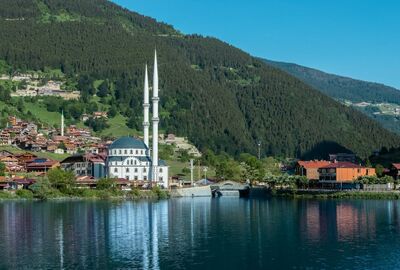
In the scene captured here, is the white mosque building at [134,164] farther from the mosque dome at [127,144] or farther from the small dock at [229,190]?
the small dock at [229,190]

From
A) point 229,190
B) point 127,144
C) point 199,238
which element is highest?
point 127,144

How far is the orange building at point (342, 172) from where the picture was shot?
134375 mm

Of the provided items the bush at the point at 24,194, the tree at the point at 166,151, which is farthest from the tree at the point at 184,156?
the bush at the point at 24,194

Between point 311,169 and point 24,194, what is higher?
point 311,169

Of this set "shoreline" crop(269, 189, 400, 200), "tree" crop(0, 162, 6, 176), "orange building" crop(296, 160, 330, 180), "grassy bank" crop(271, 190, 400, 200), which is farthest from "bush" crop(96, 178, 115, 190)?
"orange building" crop(296, 160, 330, 180)

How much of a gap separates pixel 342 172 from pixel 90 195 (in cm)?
4586

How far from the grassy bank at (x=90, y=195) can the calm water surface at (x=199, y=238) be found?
58.4 ft

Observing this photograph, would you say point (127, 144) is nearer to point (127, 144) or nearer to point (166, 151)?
point (127, 144)

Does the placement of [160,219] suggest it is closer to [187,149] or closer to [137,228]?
[137,228]

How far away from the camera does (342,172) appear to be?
135 metres

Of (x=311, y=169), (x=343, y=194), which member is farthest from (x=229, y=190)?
(x=343, y=194)

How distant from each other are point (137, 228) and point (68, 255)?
1755cm

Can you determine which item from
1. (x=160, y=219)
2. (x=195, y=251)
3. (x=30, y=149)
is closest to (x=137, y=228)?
(x=160, y=219)

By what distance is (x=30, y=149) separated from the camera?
166m
